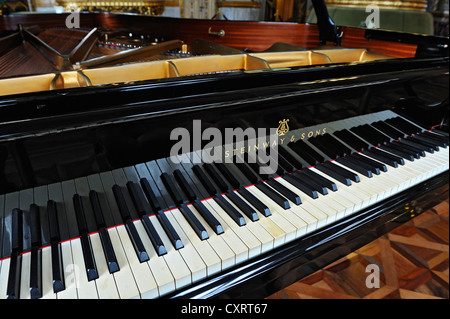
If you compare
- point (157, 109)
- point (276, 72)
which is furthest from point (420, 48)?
point (157, 109)

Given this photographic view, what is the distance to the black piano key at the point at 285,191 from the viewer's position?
124 cm

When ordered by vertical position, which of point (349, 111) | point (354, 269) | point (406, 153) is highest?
point (349, 111)

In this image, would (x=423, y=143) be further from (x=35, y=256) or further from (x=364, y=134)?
(x=35, y=256)

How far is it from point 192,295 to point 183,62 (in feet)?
3.42

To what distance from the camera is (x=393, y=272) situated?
237cm

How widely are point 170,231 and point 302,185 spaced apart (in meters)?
0.59

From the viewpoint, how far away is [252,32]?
2871mm

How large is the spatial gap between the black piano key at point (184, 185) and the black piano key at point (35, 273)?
0.47 metres

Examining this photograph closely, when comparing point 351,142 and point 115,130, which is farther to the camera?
point 351,142

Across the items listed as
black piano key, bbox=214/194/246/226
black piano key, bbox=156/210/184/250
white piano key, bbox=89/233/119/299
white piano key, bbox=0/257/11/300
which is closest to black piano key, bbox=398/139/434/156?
black piano key, bbox=214/194/246/226

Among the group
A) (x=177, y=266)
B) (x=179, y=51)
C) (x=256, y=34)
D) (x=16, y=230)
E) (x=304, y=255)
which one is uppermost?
(x=256, y=34)

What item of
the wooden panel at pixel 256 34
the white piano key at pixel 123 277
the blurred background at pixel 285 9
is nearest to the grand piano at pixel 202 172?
the white piano key at pixel 123 277

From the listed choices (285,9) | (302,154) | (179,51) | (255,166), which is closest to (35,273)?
(255,166)

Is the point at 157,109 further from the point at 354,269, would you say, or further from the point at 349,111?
the point at 354,269
